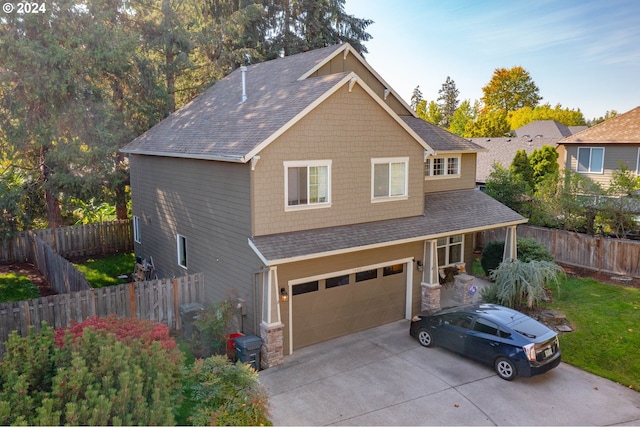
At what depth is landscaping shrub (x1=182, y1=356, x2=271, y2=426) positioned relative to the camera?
26.7 feet

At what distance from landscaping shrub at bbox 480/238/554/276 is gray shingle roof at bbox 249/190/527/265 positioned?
1.43 m

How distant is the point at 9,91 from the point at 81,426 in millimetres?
17017

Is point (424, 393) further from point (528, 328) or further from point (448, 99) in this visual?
point (448, 99)

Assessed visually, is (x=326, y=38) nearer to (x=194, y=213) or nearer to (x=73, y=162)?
(x=73, y=162)

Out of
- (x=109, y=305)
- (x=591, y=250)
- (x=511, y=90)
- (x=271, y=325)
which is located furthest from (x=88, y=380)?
(x=511, y=90)

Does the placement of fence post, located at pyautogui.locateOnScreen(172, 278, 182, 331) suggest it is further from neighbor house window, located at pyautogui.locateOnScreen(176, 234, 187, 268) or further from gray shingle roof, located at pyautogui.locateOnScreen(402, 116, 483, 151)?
gray shingle roof, located at pyautogui.locateOnScreen(402, 116, 483, 151)

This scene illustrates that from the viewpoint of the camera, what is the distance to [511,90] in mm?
80750

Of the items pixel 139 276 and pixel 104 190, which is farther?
pixel 104 190

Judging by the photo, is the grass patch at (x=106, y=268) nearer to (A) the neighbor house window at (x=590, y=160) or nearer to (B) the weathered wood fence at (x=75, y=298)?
(B) the weathered wood fence at (x=75, y=298)

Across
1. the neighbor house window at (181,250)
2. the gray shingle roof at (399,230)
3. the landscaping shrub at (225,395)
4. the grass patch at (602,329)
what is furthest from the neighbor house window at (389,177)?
the landscaping shrub at (225,395)

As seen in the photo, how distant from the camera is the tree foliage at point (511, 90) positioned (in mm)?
79750

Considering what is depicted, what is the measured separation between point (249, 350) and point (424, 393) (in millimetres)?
4275

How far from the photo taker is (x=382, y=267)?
14555 millimetres

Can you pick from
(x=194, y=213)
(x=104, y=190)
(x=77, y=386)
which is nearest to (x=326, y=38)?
(x=104, y=190)
